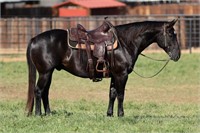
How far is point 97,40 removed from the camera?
1041 cm

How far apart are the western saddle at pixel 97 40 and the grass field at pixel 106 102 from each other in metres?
0.90

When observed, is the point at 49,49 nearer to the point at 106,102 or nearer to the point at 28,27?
the point at 106,102

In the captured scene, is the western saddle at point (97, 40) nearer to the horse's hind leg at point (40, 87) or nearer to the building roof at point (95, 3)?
the horse's hind leg at point (40, 87)

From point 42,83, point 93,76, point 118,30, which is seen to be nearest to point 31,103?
point 42,83

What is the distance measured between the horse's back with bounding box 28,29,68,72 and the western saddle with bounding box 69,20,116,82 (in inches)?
8.8

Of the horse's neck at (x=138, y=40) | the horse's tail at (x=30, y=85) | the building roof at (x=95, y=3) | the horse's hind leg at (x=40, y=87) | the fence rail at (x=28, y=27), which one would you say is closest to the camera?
the horse's neck at (x=138, y=40)

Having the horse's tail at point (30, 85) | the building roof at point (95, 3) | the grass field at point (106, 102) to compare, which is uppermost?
the building roof at point (95, 3)

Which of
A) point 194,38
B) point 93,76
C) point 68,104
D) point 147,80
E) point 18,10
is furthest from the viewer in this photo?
point 18,10

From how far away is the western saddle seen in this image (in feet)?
33.6

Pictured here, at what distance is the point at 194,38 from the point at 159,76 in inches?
448

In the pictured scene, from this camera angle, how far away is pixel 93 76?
10.4 m

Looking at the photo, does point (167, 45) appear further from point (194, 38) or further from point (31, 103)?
point (194, 38)

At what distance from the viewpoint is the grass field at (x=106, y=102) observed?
8891 millimetres

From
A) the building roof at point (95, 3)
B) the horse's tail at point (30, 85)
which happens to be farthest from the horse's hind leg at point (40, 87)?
the building roof at point (95, 3)
